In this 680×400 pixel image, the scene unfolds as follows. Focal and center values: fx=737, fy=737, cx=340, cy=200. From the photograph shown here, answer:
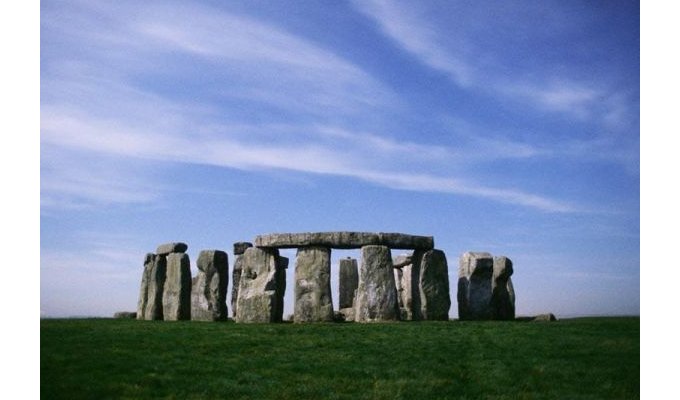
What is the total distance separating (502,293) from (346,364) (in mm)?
7614

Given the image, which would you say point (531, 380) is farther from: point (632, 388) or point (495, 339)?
point (495, 339)

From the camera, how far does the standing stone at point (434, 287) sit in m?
14.4

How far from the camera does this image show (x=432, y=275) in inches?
572

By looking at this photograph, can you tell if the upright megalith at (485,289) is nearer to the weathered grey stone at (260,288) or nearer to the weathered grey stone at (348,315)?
the weathered grey stone at (348,315)

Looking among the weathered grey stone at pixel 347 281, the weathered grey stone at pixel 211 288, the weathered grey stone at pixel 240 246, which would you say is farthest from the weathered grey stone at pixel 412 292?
the weathered grey stone at pixel 240 246

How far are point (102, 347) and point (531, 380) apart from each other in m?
5.32

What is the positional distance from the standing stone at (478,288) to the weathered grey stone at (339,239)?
1.73m

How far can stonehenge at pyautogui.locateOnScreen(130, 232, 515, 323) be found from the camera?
13.7 metres

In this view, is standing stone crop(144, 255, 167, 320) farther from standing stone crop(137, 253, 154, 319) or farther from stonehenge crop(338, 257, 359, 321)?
stonehenge crop(338, 257, 359, 321)

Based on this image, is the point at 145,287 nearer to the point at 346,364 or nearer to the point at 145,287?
the point at 145,287

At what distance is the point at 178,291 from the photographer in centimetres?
1549
